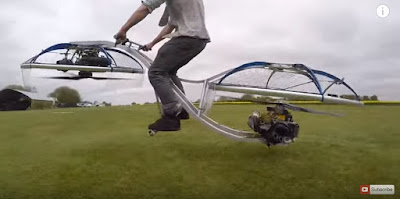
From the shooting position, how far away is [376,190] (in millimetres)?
2002

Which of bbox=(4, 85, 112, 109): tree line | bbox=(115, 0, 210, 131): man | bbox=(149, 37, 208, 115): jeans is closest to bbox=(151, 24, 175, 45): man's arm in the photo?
bbox=(115, 0, 210, 131): man

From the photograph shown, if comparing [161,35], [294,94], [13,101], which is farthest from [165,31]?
[13,101]

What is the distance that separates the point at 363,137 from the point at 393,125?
0.69 feet

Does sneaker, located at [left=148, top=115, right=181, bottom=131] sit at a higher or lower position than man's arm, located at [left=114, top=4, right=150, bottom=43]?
lower

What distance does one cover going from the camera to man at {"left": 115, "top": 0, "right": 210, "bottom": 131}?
5.55 ft

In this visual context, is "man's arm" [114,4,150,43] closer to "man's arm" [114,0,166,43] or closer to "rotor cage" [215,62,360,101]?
"man's arm" [114,0,166,43]

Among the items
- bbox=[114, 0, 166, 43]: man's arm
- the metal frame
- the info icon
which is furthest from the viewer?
the info icon

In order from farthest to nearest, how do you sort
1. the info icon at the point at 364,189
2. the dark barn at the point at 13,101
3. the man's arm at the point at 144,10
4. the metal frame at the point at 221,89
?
the dark barn at the point at 13,101
the info icon at the point at 364,189
the metal frame at the point at 221,89
the man's arm at the point at 144,10

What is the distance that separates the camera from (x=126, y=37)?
180cm

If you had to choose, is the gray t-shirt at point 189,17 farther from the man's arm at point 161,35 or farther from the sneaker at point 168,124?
the sneaker at point 168,124

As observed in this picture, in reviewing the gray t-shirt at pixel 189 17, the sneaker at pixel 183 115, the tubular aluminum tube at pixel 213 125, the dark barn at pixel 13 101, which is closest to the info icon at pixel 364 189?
the tubular aluminum tube at pixel 213 125

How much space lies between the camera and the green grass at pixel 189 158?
2.01 metres

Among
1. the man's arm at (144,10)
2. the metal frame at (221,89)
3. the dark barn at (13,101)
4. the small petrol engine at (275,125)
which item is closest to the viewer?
the man's arm at (144,10)

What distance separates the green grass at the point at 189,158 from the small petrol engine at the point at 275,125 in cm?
12
